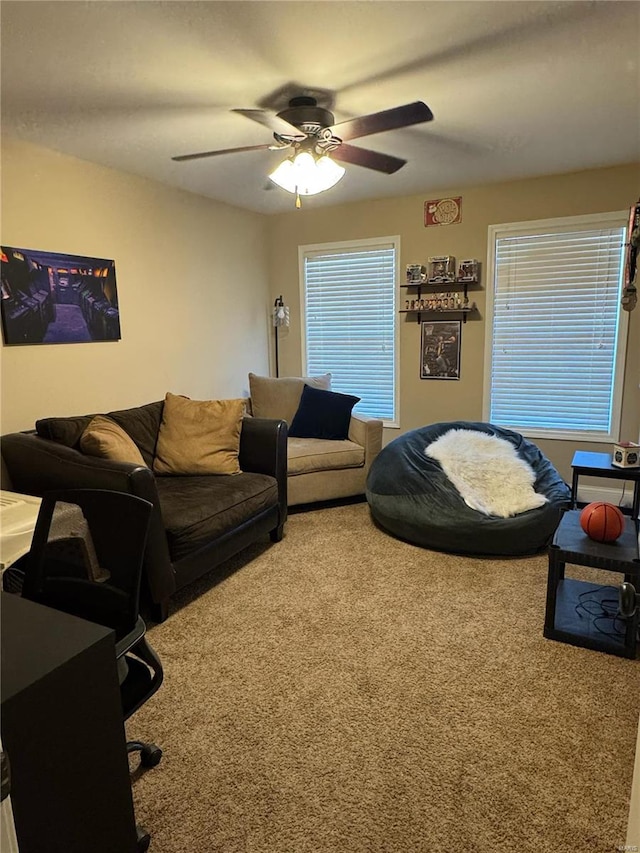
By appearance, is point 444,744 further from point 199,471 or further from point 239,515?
point 199,471

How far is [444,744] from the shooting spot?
1753 mm

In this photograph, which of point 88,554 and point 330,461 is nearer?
point 88,554

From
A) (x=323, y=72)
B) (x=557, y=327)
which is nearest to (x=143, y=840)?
(x=323, y=72)

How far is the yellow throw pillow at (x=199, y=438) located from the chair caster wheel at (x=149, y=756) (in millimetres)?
1703

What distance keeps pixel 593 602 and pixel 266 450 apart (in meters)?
2.03

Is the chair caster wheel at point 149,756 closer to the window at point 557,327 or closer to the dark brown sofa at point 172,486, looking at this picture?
the dark brown sofa at point 172,486

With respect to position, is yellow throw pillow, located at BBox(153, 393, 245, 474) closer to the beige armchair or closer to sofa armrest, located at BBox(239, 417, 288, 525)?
sofa armrest, located at BBox(239, 417, 288, 525)

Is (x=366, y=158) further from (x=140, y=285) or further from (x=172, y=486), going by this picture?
(x=172, y=486)

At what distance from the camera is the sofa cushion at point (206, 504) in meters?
2.55

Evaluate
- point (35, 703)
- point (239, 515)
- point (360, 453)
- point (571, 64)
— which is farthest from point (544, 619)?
point (571, 64)

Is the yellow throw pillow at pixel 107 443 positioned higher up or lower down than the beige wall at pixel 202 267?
lower down

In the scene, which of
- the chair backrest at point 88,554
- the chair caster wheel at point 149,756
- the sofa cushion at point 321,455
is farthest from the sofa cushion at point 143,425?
the chair caster wheel at point 149,756

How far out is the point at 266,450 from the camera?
337cm

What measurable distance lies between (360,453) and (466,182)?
89.6 inches
